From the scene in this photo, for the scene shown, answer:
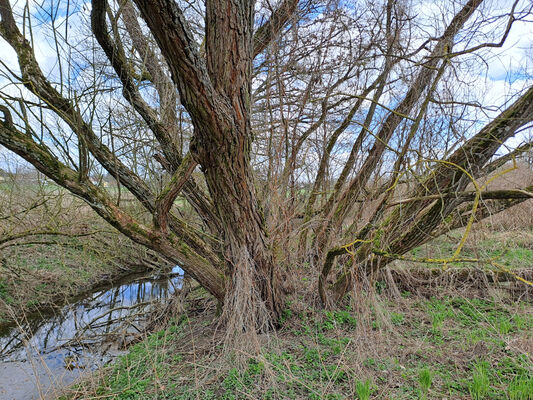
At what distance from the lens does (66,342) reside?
4836 millimetres

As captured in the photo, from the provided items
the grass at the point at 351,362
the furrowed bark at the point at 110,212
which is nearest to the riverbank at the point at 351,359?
the grass at the point at 351,362

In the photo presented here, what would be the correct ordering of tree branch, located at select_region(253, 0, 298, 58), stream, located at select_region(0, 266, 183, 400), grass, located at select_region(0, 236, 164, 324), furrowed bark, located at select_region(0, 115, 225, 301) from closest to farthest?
furrowed bark, located at select_region(0, 115, 225, 301)
stream, located at select_region(0, 266, 183, 400)
tree branch, located at select_region(253, 0, 298, 58)
grass, located at select_region(0, 236, 164, 324)

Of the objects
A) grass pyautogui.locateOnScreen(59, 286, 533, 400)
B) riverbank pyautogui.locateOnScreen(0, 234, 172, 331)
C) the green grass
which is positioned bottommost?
grass pyautogui.locateOnScreen(59, 286, 533, 400)

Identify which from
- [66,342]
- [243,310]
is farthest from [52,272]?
[243,310]

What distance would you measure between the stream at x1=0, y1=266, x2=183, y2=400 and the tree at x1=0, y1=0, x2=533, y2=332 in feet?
5.51

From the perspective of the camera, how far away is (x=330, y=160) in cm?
487

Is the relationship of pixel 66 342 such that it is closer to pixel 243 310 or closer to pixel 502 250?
pixel 243 310

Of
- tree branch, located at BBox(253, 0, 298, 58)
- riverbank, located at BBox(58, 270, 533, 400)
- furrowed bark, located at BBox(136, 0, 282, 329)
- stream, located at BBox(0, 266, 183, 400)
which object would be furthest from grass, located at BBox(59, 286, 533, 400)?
tree branch, located at BBox(253, 0, 298, 58)

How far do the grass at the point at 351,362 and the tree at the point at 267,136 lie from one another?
1.45 feet

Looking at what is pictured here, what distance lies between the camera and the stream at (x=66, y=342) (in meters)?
3.68

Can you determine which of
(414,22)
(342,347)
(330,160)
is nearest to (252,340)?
(342,347)

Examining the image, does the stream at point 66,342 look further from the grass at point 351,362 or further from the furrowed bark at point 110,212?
the furrowed bark at point 110,212

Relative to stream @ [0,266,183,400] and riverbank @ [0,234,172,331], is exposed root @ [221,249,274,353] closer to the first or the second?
stream @ [0,266,183,400]

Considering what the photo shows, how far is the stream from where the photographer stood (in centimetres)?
368
